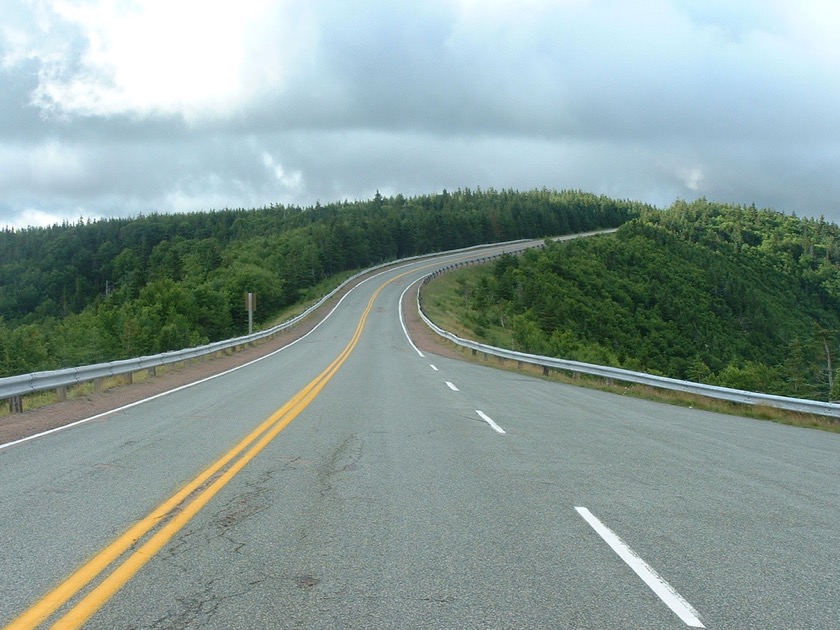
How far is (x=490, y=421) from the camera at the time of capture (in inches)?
483

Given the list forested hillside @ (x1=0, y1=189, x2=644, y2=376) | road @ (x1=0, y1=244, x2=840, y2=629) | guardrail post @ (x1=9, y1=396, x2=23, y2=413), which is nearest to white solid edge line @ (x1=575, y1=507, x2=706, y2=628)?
road @ (x1=0, y1=244, x2=840, y2=629)

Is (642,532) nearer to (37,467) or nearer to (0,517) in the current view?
(0,517)

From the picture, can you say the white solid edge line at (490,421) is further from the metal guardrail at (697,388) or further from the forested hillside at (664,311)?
the forested hillside at (664,311)

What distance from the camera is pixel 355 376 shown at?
2111cm

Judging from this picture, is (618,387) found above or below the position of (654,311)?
above

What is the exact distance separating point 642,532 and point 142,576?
12.5 ft

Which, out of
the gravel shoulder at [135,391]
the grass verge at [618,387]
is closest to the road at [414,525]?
the gravel shoulder at [135,391]

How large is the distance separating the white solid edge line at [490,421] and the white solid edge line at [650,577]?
200 inches

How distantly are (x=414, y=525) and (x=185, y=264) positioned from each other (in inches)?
5056

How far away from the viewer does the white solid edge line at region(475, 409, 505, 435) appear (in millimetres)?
11223

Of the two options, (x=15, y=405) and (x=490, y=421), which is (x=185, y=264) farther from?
(x=490, y=421)

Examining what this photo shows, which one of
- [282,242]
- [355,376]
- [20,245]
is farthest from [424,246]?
[20,245]

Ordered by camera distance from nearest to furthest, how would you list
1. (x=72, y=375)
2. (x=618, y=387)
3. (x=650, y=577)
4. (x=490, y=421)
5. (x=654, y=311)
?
(x=650, y=577)
(x=490, y=421)
(x=72, y=375)
(x=618, y=387)
(x=654, y=311)

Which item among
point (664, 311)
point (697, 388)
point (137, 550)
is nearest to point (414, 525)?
point (137, 550)
